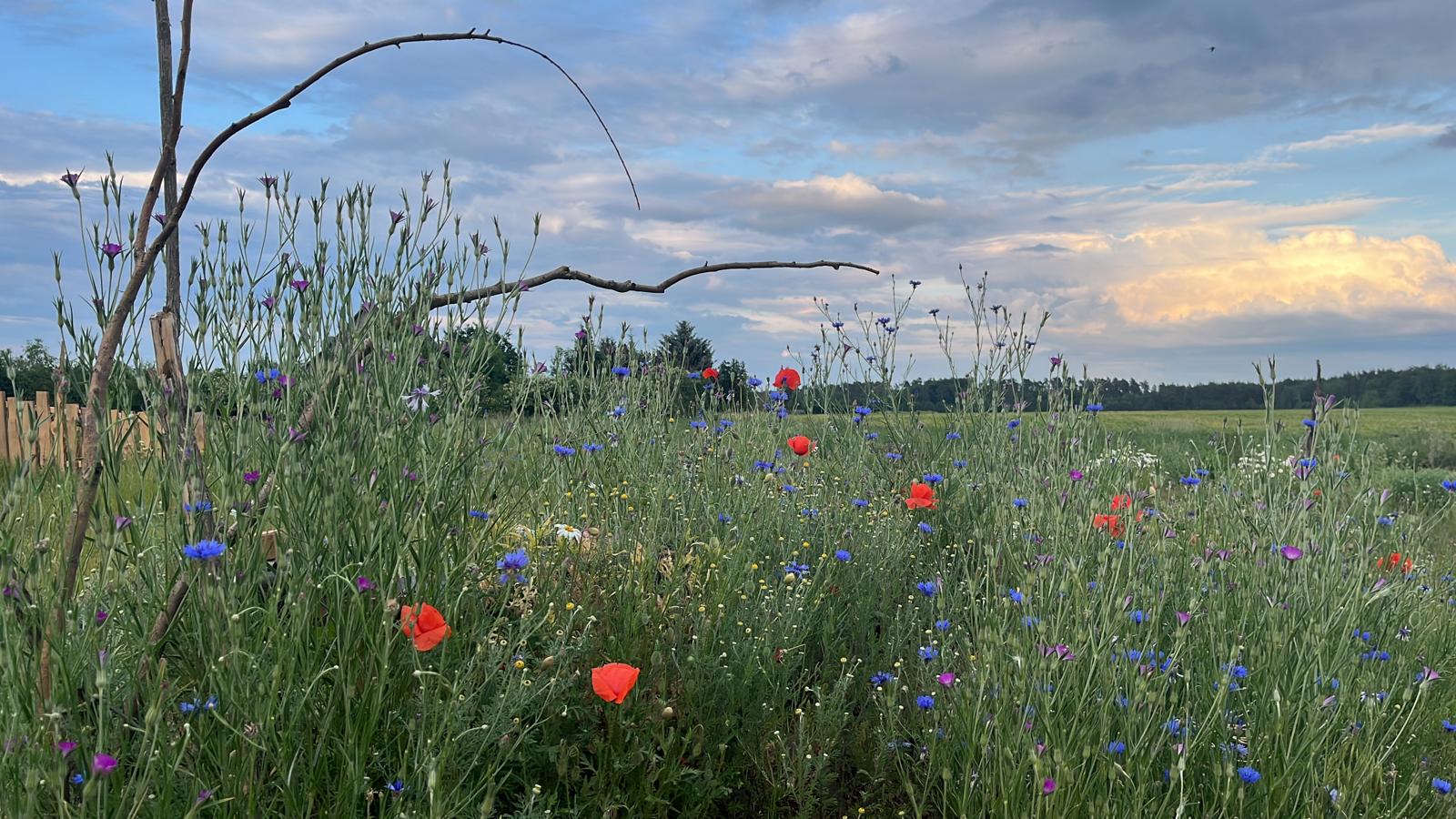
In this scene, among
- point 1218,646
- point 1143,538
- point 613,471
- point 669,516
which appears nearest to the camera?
point 1218,646

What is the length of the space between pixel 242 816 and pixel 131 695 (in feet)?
1.19

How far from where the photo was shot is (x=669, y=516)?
3.85 metres

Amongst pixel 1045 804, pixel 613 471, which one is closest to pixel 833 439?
pixel 613 471

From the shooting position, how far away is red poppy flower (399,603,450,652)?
2.08 metres

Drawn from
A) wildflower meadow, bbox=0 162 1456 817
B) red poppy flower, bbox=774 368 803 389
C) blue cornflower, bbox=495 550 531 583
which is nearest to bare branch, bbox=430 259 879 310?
wildflower meadow, bbox=0 162 1456 817

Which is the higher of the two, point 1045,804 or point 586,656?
point 586,656

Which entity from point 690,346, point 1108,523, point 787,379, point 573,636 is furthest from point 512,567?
point 690,346

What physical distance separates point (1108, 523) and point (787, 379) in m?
2.66

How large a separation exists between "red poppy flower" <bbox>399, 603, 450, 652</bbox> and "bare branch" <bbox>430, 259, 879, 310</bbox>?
0.98 metres

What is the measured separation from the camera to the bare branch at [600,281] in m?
2.79

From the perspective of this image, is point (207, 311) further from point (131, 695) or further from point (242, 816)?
point (242, 816)

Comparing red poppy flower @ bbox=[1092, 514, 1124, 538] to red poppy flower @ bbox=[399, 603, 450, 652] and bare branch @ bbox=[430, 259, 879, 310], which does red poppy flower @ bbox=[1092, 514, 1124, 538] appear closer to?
bare branch @ bbox=[430, 259, 879, 310]

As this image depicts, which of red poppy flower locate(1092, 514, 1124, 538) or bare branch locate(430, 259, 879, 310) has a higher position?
bare branch locate(430, 259, 879, 310)

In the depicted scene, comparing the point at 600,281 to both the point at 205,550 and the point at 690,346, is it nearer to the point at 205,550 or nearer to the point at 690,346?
the point at 205,550
